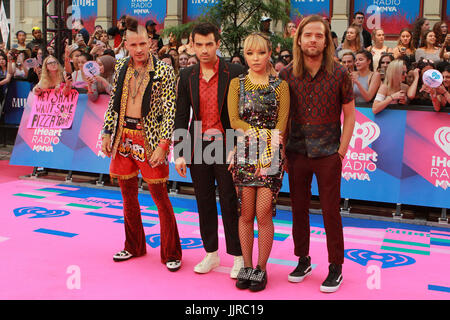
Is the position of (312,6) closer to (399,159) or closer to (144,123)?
(399,159)

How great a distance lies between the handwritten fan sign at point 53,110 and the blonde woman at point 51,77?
8cm

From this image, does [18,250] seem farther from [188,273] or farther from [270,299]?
[270,299]

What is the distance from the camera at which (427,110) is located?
19.8 feet

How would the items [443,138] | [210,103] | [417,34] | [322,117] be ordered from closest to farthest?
[322,117]
[210,103]
[443,138]
[417,34]

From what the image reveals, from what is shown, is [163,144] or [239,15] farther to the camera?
[239,15]

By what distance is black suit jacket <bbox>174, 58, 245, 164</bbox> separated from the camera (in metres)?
3.96

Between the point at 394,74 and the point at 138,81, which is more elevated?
the point at 394,74

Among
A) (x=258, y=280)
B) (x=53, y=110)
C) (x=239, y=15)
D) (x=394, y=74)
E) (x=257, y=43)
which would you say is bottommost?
(x=258, y=280)

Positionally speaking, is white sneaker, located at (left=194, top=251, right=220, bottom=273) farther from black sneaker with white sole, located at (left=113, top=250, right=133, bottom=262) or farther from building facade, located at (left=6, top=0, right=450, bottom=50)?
building facade, located at (left=6, top=0, right=450, bottom=50)

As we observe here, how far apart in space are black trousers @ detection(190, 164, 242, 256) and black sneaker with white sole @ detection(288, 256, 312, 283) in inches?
17.8

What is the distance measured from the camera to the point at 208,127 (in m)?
4.01

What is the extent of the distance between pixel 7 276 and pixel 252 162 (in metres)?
2.07

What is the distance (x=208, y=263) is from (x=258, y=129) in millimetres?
1216

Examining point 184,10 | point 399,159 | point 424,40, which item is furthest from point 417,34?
point 184,10
